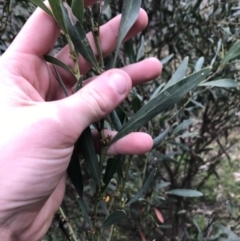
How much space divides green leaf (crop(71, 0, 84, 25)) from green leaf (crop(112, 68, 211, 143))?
0.70ft

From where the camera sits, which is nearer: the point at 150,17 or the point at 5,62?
the point at 5,62

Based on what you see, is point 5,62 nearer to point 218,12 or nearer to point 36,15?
point 36,15

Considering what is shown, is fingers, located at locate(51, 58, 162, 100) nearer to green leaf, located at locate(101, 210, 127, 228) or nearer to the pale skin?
the pale skin

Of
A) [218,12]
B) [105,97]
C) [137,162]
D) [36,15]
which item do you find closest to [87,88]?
[105,97]

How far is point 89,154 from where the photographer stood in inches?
32.1

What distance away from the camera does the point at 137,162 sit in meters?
1.76

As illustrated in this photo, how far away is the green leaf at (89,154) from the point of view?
2.67 ft

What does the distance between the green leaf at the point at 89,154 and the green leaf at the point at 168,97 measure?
0.28 feet

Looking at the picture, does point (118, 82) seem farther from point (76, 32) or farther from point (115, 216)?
point (115, 216)

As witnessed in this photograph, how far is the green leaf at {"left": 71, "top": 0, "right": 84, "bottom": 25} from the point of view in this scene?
2.35ft

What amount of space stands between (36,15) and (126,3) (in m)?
0.27

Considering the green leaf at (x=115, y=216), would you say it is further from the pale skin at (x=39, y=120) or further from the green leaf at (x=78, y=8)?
the green leaf at (x=78, y=8)

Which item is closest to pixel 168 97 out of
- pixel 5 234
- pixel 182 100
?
pixel 5 234

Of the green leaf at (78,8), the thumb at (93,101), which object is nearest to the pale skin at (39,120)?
the thumb at (93,101)
